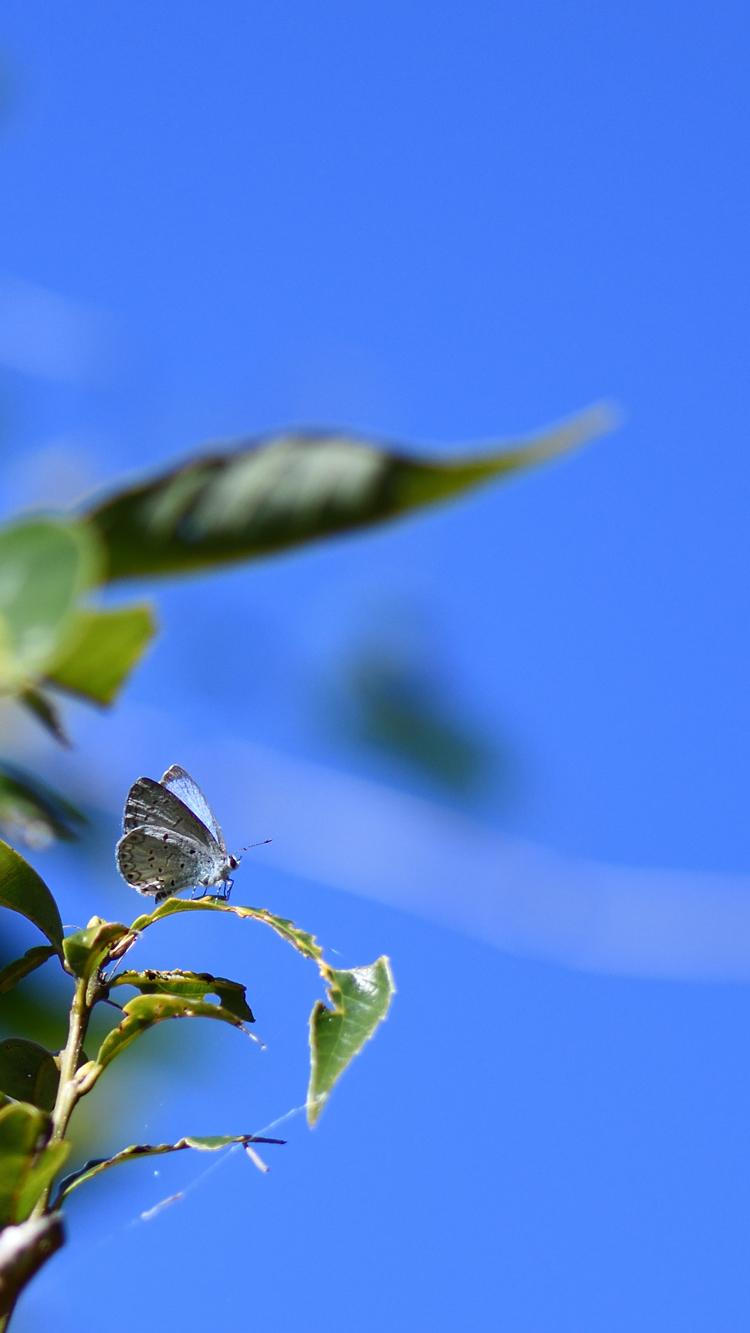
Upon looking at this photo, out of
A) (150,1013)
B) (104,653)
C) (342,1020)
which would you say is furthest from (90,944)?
(104,653)

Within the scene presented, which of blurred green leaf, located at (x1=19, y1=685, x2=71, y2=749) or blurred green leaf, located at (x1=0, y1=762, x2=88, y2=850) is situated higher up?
blurred green leaf, located at (x1=0, y1=762, x2=88, y2=850)

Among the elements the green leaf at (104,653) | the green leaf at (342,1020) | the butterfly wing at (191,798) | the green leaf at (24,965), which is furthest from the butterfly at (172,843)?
the green leaf at (104,653)

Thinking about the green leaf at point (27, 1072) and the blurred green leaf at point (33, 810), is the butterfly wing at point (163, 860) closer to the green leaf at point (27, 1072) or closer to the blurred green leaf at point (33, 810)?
the blurred green leaf at point (33, 810)

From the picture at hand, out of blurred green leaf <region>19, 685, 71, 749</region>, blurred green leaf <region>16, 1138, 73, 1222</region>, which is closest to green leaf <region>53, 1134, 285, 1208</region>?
blurred green leaf <region>16, 1138, 73, 1222</region>

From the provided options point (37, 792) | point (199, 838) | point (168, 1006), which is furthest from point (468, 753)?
point (168, 1006)

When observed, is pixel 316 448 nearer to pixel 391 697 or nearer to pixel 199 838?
pixel 199 838

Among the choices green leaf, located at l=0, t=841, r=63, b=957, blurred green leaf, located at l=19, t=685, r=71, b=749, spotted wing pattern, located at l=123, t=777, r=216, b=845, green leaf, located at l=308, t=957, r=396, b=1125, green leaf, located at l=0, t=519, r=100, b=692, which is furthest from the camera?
spotted wing pattern, located at l=123, t=777, r=216, b=845

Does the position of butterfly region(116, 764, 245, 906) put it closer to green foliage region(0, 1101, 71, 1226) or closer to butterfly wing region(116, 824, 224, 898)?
butterfly wing region(116, 824, 224, 898)
